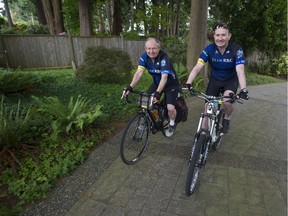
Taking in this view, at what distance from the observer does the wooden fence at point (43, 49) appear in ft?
30.0

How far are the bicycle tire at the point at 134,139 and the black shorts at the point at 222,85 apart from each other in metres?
1.37

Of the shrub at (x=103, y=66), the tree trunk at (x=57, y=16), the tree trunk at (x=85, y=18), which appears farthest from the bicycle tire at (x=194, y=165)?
the tree trunk at (x=57, y=16)

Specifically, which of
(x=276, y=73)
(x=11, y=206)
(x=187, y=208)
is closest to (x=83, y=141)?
(x=11, y=206)

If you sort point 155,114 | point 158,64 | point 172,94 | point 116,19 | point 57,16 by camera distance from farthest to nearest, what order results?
1. point 116,19
2. point 57,16
3. point 172,94
4. point 155,114
5. point 158,64

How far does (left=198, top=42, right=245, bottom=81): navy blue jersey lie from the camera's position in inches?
123

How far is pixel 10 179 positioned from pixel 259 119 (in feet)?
19.3

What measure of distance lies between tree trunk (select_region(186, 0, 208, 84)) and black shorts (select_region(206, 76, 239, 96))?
496 cm

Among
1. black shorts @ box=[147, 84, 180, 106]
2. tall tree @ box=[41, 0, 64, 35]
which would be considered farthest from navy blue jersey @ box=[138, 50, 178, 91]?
tall tree @ box=[41, 0, 64, 35]

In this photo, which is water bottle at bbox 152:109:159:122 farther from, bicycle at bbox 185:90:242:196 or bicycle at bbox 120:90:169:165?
bicycle at bbox 185:90:242:196

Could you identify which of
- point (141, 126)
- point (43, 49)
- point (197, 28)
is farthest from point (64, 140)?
point (43, 49)

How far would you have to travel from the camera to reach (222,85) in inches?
141

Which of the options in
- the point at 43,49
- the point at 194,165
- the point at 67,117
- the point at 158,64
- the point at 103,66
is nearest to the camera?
the point at 194,165

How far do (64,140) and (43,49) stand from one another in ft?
25.8

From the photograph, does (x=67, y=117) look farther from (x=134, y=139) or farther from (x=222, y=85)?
(x=222, y=85)
